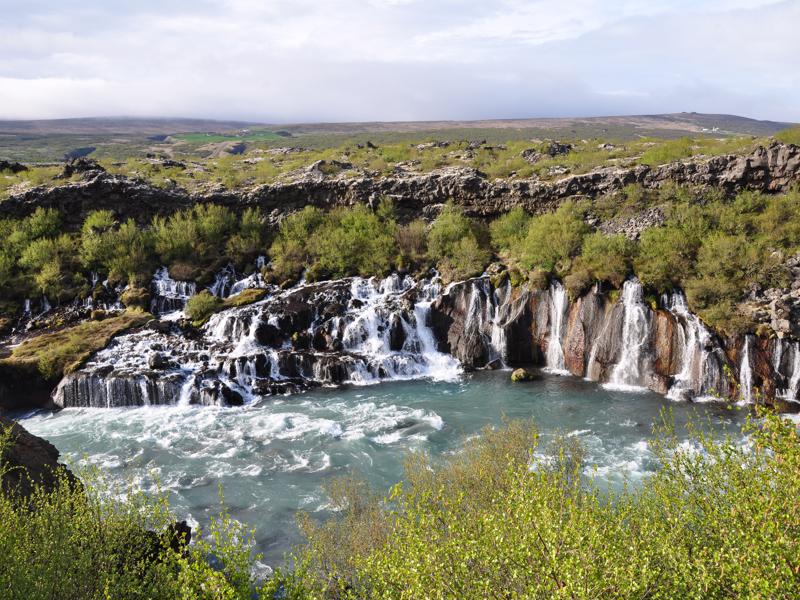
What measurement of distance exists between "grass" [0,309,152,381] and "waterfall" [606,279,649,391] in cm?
3692

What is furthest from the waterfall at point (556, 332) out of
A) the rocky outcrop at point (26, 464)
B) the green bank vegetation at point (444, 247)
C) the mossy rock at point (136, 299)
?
the mossy rock at point (136, 299)

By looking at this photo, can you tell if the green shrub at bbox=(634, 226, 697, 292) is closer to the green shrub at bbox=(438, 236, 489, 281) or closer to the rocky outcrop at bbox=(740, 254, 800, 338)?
the rocky outcrop at bbox=(740, 254, 800, 338)

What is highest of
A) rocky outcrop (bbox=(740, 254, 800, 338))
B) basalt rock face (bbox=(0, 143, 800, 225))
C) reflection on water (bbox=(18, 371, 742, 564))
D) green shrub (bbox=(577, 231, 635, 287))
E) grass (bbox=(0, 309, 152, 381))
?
basalt rock face (bbox=(0, 143, 800, 225))

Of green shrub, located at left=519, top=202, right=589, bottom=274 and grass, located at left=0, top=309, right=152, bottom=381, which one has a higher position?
green shrub, located at left=519, top=202, right=589, bottom=274

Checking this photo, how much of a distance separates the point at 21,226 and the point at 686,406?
→ 60.4 meters

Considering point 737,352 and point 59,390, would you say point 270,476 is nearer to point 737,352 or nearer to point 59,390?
point 59,390

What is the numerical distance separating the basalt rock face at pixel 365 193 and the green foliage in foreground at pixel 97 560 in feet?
143

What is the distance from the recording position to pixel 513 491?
1168 centimetres

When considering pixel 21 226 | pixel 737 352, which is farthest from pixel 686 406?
pixel 21 226

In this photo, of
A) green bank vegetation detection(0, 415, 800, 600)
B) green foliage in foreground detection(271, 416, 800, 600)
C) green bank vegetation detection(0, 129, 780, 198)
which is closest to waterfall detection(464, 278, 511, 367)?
green bank vegetation detection(0, 129, 780, 198)

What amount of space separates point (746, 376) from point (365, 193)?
3809cm

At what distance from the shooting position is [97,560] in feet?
40.9

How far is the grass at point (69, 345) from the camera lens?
35969 millimetres

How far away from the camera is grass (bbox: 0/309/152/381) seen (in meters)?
36.0
